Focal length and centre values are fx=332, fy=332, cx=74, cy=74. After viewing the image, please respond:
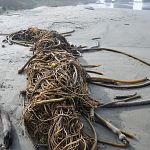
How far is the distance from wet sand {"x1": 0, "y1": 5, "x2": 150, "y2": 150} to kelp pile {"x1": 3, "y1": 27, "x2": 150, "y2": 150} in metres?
0.20

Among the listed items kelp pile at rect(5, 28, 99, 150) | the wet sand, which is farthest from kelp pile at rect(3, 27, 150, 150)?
the wet sand

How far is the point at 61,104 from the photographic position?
4918 millimetres

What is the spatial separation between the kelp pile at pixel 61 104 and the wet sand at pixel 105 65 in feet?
0.67

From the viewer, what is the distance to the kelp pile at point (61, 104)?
4453mm

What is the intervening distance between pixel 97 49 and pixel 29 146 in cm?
539

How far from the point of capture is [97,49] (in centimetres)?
963

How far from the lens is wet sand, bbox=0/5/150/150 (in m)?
5.07

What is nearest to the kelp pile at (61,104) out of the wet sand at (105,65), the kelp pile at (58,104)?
the kelp pile at (58,104)

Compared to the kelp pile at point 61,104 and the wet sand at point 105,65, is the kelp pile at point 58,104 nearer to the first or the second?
the kelp pile at point 61,104

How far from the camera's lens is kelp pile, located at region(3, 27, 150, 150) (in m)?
4.45

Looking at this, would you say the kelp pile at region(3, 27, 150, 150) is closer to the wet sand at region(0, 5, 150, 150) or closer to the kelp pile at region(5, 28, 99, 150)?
the kelp pile at region(5, 28, 99, 150)

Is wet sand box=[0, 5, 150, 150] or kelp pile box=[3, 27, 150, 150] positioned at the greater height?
kelp pile box=[3, 27, 150, 150]

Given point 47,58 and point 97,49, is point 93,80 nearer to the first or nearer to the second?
point 47,58

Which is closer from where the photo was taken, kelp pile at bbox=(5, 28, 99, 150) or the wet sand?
kelp pile at bbox=(5, 28, 99, 150)
